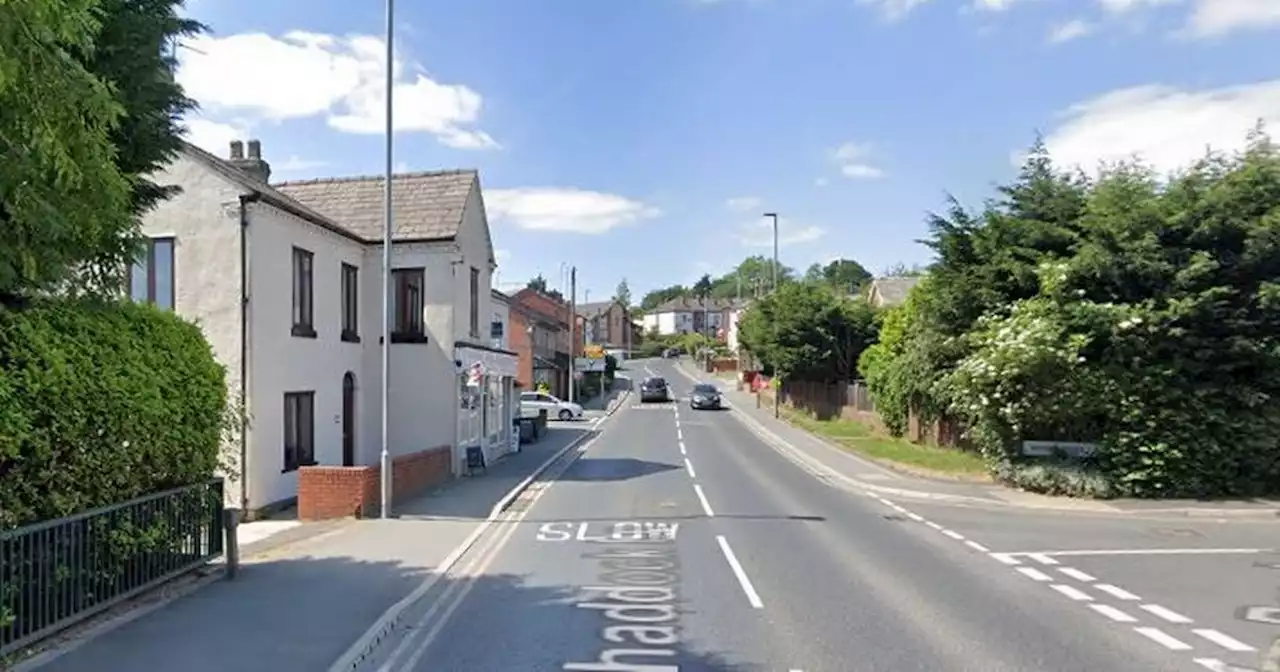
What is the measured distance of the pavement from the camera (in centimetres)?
673

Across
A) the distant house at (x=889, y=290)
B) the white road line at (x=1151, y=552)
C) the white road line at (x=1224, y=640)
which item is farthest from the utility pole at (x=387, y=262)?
the distant house at (x=889, y=290)

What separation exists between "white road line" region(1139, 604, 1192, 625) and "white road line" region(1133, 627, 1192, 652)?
1.58ft

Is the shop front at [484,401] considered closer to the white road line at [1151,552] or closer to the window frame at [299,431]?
the window frame at [299,431]

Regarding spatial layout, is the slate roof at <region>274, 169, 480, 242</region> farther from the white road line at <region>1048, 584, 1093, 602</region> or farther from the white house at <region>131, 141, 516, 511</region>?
the white road line at <region>1048, 584, 1093, 602</region>

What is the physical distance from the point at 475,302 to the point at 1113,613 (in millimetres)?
18754

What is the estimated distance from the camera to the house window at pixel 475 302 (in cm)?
2381

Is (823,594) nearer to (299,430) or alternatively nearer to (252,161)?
(299,430)

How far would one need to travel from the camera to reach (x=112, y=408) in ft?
25.6

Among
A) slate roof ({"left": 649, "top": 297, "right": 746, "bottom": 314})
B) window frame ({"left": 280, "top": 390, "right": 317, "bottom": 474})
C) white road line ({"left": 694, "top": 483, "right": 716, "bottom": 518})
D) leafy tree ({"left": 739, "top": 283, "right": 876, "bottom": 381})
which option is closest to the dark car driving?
leafy tree ({"left": 739, "top": 283, "right": 876, "bottom": 381})

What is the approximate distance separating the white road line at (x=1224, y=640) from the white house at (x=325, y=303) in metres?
13.1

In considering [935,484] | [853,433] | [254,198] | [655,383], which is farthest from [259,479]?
[655,383]

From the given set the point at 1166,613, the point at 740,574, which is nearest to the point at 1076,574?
the point at 1166,613

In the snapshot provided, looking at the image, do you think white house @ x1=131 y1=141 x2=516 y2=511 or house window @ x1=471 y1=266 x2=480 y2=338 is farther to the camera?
house window @ x1=471 y1=266 x2=480 y2=338

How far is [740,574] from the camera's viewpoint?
10.4 meters
